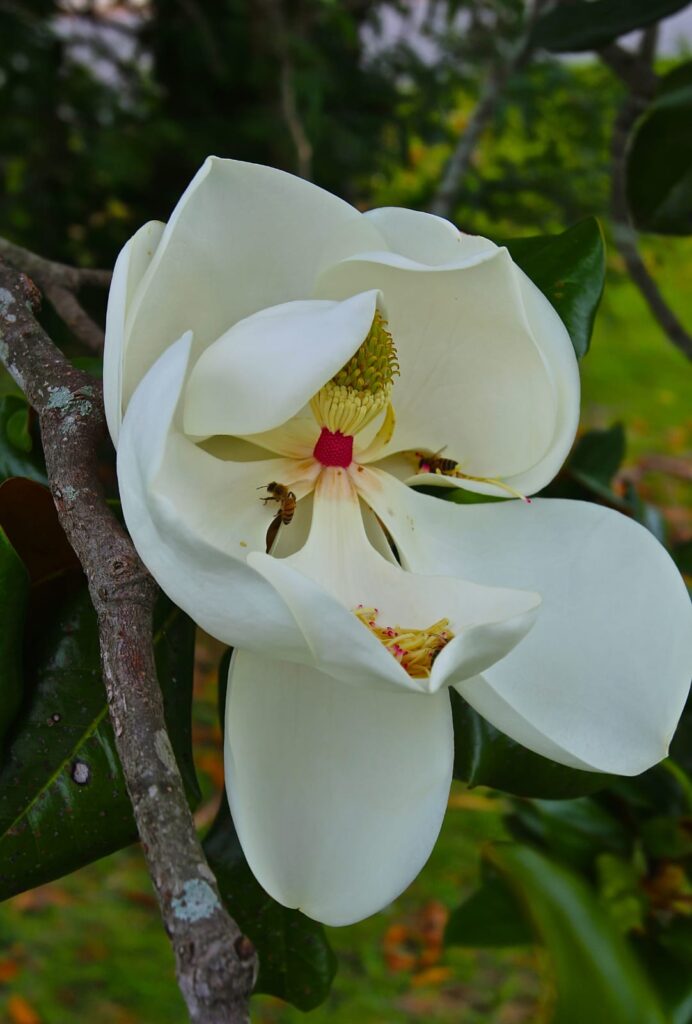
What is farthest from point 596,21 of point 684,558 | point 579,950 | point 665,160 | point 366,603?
point 579,950

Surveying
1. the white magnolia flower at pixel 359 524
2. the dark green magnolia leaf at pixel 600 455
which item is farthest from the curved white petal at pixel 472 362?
the dark green magnolia leaf at pixel 600 455

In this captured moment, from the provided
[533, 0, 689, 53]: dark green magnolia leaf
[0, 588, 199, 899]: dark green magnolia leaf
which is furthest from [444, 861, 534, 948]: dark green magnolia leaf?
[533, 0, 689, 53]: dark green magnolia leaf

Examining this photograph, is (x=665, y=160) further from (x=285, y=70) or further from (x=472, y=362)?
(x=285, y=70)

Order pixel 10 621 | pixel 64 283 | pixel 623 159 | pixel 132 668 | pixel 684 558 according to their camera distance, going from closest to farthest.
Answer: pixel 132 668
pixel 10 621
pixel 64 283
pixel 684 558
pixel 623 159

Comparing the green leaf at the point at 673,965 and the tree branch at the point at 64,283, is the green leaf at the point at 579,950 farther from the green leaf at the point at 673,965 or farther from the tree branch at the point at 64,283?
the tree branch at the point at 64,283

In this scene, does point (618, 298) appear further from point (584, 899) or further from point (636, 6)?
point (584, 899)

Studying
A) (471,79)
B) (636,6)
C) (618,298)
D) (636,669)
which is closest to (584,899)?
(636,669)

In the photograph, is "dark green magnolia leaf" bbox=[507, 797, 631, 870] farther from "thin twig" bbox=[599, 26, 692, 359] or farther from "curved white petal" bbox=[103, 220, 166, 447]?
"curved white petal" bbox=[103, 220, 166, 447]

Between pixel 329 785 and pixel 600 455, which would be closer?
pixel 329 785
